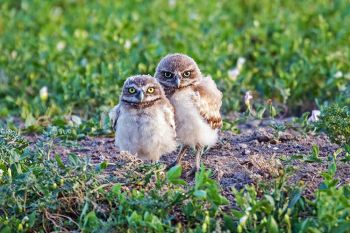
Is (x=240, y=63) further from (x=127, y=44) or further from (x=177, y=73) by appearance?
(x=177, y=73)

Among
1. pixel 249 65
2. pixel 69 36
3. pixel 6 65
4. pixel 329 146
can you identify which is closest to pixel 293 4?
pixel 249 65

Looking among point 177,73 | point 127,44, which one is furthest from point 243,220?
point 127,44

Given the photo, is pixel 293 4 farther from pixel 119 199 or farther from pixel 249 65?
pixel 119 199

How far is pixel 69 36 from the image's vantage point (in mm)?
12750

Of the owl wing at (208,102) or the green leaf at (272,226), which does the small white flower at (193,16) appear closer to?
the owl wing at (208,102)

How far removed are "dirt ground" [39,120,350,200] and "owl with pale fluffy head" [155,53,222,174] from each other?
0.21m

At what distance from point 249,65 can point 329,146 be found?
386 cm

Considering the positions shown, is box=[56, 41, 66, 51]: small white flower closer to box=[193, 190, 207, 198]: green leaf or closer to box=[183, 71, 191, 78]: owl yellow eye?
box=[183, 71, 191, 78]: owl yellow eye

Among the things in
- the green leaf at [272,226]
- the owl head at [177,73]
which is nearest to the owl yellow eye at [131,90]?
the owl head at [177,73]

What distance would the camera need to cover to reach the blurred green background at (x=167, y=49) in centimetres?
1062

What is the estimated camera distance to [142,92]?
24.8 feet

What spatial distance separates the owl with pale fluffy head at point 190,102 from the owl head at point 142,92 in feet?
0.85

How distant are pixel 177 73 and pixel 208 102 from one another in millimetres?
390

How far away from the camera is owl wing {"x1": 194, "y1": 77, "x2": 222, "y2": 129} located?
310 inches
